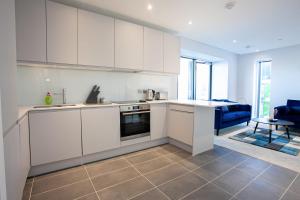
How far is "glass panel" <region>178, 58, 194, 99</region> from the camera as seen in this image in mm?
4819

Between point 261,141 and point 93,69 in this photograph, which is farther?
point 261,141

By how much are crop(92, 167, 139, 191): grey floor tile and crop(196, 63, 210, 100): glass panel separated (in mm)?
4094

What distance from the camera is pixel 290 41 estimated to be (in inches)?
168

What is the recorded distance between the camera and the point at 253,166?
7.50ft

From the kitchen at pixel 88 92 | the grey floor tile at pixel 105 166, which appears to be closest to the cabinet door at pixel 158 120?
the kitchen at pixel 88 92

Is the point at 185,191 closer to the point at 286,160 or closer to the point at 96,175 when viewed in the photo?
the point at 96,175

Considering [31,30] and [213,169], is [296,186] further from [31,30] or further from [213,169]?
[31,30]

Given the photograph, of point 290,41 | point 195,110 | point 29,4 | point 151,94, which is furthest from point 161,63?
point 290,41

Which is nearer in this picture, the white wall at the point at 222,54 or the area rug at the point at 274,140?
the area rug at the point at 274,140

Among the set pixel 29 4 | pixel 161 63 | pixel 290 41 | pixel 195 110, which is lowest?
pixel 195 110

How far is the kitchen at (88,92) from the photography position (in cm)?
200

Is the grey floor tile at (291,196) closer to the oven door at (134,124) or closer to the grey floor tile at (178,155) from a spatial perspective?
the grey floor tile at (178,155)

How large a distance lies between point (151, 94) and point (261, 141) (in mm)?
2632

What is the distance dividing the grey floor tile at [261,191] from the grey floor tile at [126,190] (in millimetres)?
1049
